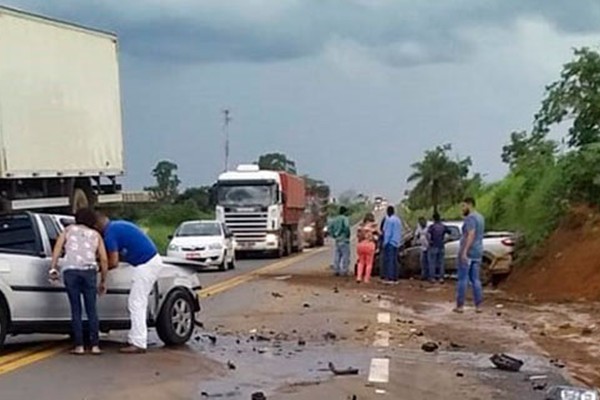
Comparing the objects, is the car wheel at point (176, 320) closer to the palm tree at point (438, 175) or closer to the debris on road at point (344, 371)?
the debris on road at point (344, 371)

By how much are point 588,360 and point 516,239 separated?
1654cm

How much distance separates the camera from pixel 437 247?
94.5 feet

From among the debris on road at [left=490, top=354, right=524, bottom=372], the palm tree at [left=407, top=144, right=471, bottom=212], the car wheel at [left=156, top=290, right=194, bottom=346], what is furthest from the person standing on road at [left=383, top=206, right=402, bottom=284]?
the palm tree at [left=407, top=144, right=471, bottom=212]

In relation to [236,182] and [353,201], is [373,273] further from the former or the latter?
[353,201]

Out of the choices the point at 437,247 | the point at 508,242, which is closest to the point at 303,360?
the point at 437,247

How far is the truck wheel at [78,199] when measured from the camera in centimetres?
2858

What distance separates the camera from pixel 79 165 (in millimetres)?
28703

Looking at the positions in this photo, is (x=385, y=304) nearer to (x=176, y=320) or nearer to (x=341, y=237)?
(x=176, y=320)

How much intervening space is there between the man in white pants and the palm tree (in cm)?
7709

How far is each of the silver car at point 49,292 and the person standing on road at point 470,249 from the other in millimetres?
6513

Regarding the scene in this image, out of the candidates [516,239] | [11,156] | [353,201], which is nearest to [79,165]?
[11,156]

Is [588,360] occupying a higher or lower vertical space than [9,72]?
lower

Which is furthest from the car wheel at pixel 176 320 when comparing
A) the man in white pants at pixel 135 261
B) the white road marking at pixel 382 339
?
the white road marking at pixel 382 339

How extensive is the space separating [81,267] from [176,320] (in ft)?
5.70
